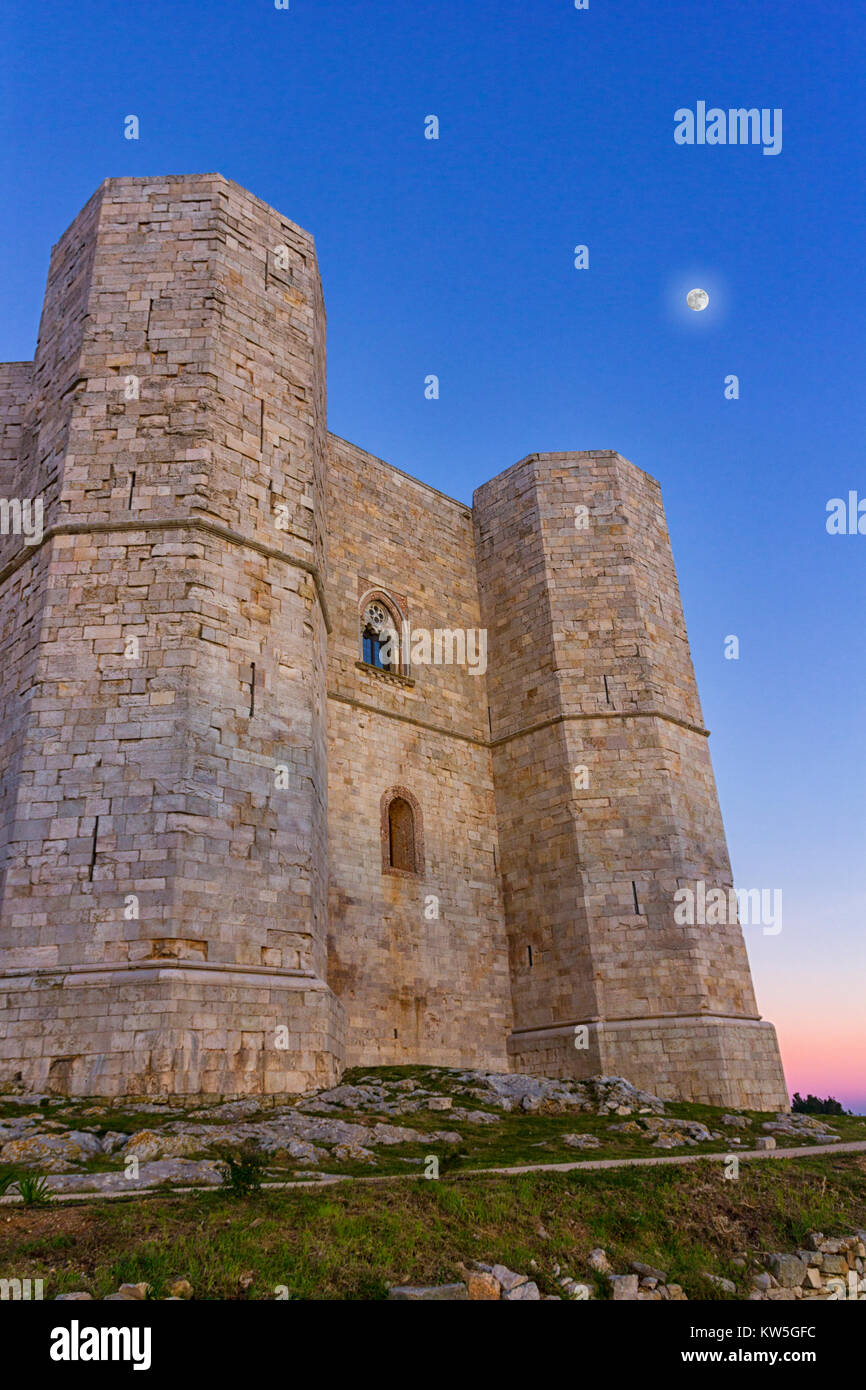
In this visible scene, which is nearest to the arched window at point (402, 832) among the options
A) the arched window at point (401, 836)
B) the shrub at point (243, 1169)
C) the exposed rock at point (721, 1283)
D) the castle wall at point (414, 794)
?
the arched window at point (401, 836)

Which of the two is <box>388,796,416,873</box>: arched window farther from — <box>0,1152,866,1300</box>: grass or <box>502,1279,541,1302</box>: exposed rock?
<box>502,1279,541,1302</box>: exposed rock

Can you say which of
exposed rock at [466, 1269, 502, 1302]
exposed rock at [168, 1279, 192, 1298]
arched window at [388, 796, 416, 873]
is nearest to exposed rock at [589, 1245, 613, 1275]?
exposed rock at [466, 1269, 502, 1302]

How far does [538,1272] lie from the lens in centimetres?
538

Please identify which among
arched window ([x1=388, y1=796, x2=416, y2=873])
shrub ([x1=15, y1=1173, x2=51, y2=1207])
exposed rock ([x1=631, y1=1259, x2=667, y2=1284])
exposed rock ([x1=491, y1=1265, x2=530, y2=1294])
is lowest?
exposed rock ([x1=631, y1=1259, x2=667, y2=1284])

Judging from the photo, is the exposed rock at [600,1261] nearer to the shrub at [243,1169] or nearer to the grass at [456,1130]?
the grass at [456,1130]

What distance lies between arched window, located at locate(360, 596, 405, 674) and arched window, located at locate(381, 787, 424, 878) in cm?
259

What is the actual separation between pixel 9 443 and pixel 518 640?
401 inches

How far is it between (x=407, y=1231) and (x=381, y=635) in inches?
524

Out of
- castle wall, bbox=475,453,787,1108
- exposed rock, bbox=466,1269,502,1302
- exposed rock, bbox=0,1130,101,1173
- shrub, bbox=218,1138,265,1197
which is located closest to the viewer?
exposed rock, bbox=466,1269,502,1302

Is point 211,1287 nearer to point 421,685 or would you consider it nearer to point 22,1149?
point 22,1149

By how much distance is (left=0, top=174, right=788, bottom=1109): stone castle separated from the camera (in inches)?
401
